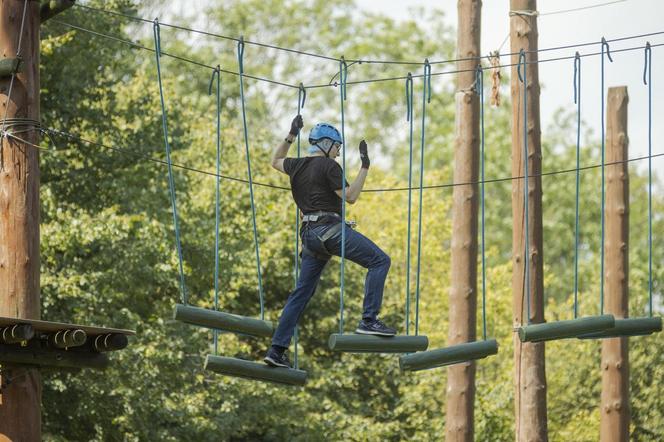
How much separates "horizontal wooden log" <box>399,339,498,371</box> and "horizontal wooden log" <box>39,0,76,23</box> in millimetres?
3484

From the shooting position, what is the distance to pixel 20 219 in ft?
31.1

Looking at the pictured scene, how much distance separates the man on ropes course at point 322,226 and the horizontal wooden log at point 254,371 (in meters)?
0.07

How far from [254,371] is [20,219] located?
76.9 inches

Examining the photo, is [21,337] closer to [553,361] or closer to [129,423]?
[129,423]

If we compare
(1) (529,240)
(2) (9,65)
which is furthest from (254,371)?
(1) (529,240)

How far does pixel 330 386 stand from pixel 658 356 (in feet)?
18.5

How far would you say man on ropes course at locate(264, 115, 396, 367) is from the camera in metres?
9.50

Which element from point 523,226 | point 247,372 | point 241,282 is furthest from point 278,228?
point 247,372

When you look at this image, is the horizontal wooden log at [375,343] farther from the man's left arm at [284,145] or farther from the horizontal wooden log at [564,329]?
the man's left arm at [284,145]

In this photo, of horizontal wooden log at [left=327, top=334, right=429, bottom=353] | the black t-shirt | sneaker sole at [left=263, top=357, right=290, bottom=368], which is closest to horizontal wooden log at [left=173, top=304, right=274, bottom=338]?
sneaker sole at [left=263, top=357, right=290, bottom=368]

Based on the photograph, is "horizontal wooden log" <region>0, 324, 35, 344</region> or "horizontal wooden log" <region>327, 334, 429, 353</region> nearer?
"horizontal wooden log" <region>0, 324, 35, 344</region>

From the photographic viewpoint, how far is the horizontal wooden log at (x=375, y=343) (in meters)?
9.34

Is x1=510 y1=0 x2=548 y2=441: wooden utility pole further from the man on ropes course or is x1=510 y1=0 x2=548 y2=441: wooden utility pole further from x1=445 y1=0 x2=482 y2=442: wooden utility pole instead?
the man on ropes course

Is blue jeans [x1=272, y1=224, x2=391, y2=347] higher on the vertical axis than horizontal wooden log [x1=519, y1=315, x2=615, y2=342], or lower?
higher
